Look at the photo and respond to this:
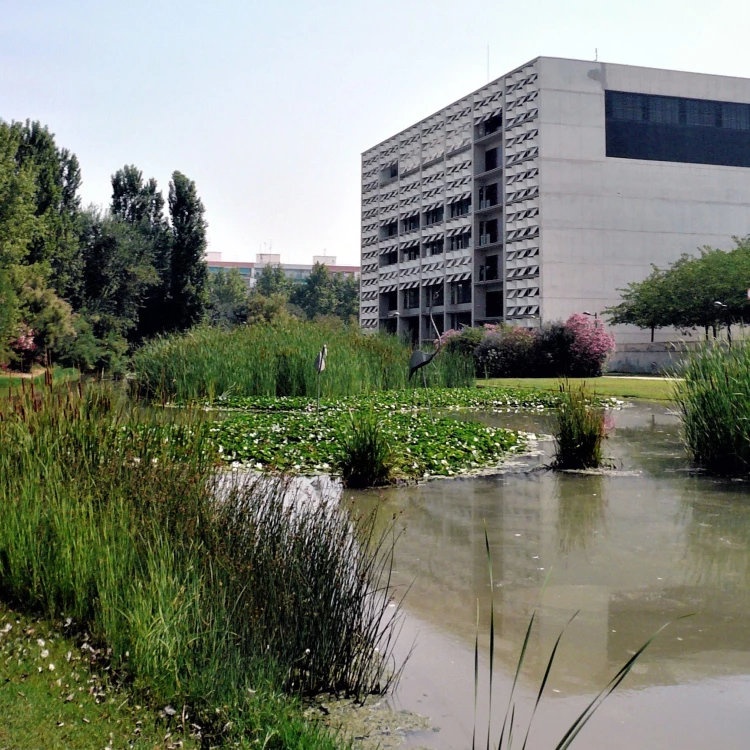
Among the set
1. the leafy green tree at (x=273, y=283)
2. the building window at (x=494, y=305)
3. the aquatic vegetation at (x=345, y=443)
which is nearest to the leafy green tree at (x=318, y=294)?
the leafy green tree at (x=273, y=283)

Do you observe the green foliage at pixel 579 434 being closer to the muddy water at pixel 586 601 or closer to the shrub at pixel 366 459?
the muddy water at pixel 586 601

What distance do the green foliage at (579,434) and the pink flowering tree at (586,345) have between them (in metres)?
27.7

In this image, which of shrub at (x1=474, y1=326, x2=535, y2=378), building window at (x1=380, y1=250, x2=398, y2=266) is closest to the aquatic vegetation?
shrub at (x1=474, y1=326, x2=535, y2=378)

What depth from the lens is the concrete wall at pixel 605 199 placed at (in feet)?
198

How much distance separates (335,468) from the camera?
12156 mm

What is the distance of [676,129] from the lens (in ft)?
206

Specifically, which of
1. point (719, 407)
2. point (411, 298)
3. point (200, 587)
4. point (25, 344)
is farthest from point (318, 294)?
point (200, 587)

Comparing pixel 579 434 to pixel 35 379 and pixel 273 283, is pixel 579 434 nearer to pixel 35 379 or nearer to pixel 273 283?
pixel 35 379

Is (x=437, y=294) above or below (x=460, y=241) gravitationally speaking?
below

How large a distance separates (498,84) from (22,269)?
37151mm

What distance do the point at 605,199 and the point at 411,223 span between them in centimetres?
2215

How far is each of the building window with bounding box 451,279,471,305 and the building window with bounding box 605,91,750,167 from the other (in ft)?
46.3

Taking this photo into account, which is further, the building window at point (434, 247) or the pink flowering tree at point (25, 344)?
the building window at point (434, 247)

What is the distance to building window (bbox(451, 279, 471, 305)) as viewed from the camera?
69.9 meters
